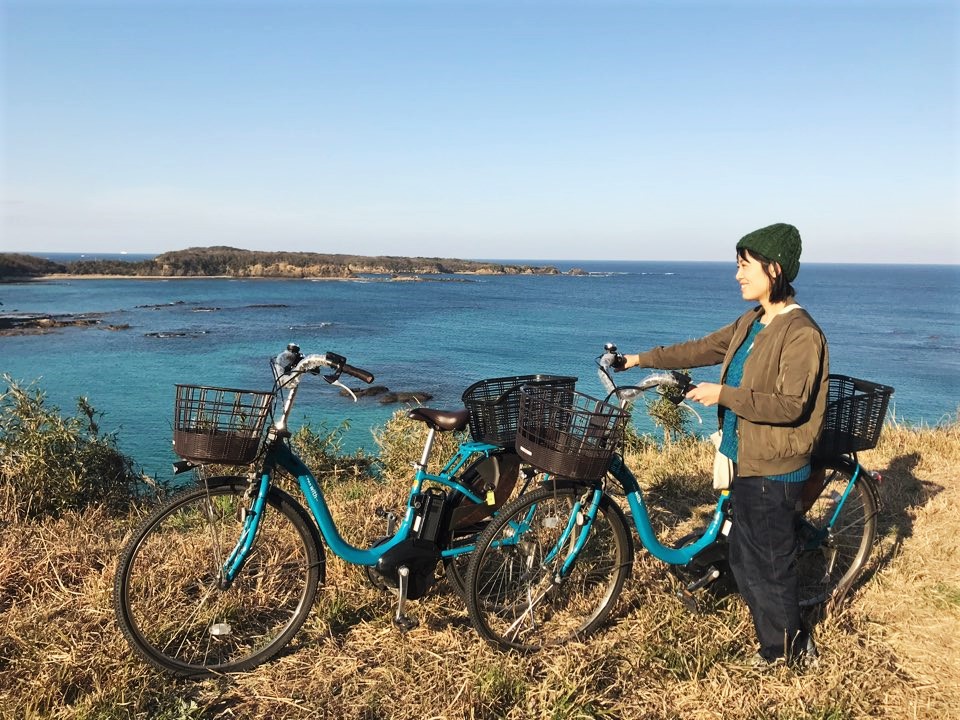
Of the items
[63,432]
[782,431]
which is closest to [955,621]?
[782,431]

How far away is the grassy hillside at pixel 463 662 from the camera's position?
3096 mm

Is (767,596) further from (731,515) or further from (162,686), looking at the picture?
(162,686)

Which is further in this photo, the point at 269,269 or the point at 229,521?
the point at 269,269

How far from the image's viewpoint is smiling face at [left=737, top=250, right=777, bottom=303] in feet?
10.7

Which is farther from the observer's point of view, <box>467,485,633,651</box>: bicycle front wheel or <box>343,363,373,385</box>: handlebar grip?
<box>467,485,633,651</box>: bicycle front wheel

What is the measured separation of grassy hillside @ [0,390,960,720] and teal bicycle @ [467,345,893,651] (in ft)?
0.65

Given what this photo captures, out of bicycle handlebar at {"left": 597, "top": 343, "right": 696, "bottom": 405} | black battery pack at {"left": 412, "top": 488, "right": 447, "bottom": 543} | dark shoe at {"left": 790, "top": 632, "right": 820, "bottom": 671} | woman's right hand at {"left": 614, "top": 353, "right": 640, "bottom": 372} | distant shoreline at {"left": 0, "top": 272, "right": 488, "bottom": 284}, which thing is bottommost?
dark shoe at {"left": 790, "top": 632, "right": 820, "bottom": 671}

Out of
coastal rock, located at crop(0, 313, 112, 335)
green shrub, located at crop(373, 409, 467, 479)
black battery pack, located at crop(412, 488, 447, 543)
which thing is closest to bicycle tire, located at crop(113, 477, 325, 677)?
black battery pack, located at crop(412, 488, 447, 543)

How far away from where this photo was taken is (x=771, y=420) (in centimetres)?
308

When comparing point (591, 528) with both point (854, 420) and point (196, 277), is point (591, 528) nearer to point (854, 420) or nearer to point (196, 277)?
→ point (854, 420)

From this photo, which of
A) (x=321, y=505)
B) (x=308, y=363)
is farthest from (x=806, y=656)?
(x=308, y=363)

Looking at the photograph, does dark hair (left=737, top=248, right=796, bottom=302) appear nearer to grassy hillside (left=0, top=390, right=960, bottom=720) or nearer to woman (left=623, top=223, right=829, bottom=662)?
woman (left=623, top=223, right=829, bottom=662)

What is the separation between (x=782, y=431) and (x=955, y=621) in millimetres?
2007

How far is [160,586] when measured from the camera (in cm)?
382
